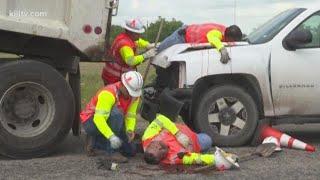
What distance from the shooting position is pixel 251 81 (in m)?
8.70

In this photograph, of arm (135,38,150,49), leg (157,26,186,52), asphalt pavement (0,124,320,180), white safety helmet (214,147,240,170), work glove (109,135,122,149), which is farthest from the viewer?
arm (135,38,150,49)

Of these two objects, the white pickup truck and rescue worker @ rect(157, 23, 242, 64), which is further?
rescue worker @ rect(157, 23, 242, 64)

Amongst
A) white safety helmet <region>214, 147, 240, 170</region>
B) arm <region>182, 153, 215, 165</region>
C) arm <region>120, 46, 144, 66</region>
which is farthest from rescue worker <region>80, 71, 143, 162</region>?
white safety helmet <region>214, 147, 240, 170</region>

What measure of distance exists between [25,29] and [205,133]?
259 centimetres

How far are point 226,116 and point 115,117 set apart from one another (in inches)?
61.5

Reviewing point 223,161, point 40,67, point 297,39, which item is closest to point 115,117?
point 40,67

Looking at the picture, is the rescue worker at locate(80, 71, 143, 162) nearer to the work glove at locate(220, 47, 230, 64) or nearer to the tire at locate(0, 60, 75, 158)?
the tire at locate(0, 60, 75, 158)

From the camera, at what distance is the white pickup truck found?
8531mm

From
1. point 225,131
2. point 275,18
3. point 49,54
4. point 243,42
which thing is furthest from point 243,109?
point 49,54

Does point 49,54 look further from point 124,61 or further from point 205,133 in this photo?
point 205,133

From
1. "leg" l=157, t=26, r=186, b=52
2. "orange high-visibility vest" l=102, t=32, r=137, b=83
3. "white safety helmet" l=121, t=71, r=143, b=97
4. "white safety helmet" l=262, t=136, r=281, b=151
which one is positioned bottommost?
"white safety helmet" l=262, t=136, r=281, b=151

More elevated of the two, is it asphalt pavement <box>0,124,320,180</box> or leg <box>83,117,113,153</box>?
leg <box>83,117,113,153</box>

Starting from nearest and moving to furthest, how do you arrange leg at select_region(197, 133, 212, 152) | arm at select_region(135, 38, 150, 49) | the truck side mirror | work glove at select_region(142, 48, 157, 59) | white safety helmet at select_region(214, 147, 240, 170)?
white safety helmet at select_region(214, 147, 240, 170) < leg at select_region(197, 133, 212, 152) < the truck side mirror < work glove at select_region(142, 48, 157, 59) < arm at select_region(135, 38, 150, 49)

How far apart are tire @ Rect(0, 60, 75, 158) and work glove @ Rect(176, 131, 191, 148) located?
146 cm
